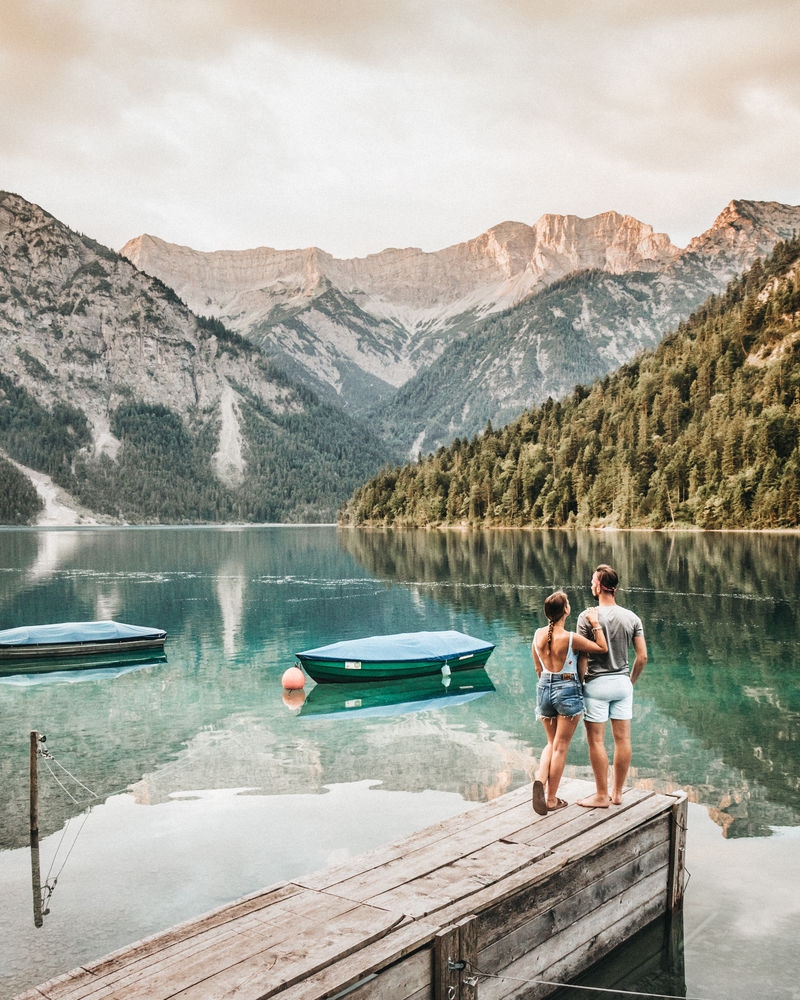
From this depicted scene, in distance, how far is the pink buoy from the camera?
37.1 m

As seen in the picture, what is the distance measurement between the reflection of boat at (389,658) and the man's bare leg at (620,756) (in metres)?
24.1

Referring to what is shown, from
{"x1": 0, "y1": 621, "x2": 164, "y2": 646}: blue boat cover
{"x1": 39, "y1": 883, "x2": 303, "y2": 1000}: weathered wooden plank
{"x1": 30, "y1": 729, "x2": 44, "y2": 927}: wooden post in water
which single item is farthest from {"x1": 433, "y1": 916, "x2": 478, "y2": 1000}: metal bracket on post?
{"x1": 0, "y1": 621, "x2": 164, "y2": 646}: blue boat cover

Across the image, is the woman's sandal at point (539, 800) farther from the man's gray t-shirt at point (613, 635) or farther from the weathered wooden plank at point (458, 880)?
the man's gray t-shirt at point (613, 635)

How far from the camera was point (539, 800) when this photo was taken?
13484 mm

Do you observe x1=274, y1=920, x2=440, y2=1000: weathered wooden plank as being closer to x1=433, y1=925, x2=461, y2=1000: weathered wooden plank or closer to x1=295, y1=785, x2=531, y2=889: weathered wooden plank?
x1=433, y1=925, x2=461, y2=1000: weathered wooden plank

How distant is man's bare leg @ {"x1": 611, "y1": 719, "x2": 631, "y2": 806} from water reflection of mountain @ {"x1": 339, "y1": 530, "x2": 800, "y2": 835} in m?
6.46

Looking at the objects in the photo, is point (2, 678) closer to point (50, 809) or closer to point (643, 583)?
point (50, 809)

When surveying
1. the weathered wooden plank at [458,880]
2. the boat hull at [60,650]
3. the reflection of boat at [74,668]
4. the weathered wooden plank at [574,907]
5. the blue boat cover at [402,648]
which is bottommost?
the reflection of boat at [74,668]

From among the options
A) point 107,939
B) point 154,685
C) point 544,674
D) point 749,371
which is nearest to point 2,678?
point 154,685

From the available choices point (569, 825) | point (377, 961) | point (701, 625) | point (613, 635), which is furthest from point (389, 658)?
point (377, 961)

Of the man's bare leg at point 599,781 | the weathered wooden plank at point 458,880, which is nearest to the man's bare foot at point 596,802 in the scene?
the man's bare leg at point 599,781

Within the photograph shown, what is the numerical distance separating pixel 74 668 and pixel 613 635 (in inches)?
1520

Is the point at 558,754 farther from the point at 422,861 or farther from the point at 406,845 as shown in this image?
the point at 422,861

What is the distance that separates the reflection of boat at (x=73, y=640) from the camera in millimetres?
46031
